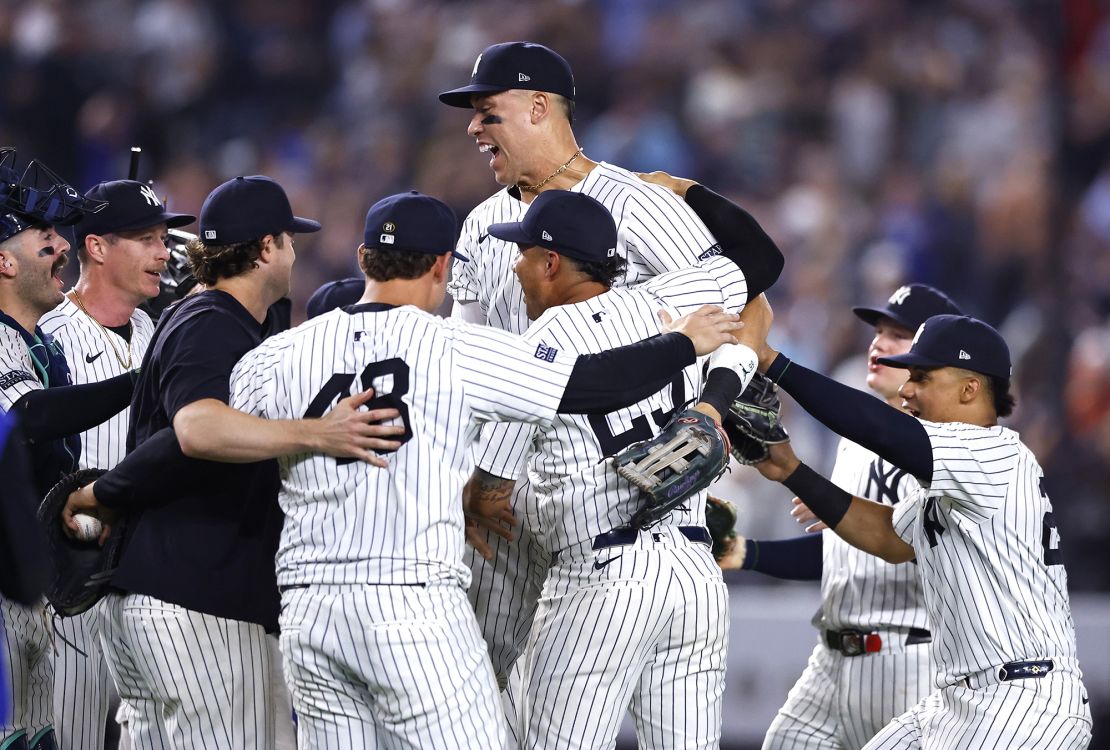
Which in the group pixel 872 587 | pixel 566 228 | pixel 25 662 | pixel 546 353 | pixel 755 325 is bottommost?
pixel 25 662

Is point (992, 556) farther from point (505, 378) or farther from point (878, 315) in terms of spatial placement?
point (505, 378)

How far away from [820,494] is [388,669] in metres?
1.74

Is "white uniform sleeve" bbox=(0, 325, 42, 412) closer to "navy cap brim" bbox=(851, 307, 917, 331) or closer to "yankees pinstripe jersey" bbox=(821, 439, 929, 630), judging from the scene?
"yankees pinstripe jersey" bbox=(821, 439, 929, 630)

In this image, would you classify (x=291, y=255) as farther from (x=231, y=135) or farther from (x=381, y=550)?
(x=231, y=135)

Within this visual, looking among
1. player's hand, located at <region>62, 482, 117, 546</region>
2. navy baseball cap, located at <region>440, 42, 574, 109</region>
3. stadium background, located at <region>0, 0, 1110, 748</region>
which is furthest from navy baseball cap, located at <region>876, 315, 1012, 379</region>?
stadium background, located at <region>0, 0, 1110, 748</region>

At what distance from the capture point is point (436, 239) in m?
3.50

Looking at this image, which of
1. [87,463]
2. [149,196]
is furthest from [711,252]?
[87,463]

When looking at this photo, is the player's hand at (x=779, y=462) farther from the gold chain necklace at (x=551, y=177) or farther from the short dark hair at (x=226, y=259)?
the short dark hair at (x=226, y=259)

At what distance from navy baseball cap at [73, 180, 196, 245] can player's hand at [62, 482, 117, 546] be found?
1.21m

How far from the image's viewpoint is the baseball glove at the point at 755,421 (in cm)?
421

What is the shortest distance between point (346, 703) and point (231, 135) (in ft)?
24.7

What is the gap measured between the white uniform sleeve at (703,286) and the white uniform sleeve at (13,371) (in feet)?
6.16

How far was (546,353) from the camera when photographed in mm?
3529

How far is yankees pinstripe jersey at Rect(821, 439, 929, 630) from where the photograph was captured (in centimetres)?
480
